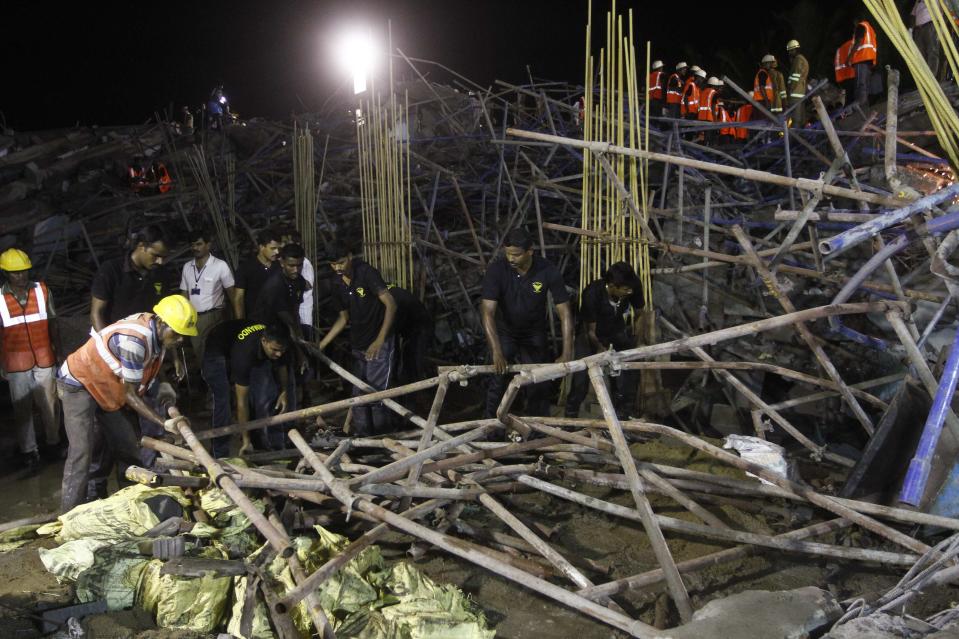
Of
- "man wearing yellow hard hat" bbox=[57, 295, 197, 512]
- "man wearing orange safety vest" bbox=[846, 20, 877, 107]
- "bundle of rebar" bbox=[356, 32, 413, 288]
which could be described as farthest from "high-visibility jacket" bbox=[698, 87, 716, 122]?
"man wearing yellow hard hat" bbox=[57, 295, 197, 512]

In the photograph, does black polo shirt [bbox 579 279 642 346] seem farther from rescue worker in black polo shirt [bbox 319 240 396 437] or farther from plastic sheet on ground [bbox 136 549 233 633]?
plastic sheet on ground [bbox 136 549 233 633]

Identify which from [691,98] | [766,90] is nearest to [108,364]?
[691,98]

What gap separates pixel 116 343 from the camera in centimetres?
416

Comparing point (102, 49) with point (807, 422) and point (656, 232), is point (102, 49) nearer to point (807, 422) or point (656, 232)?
point (656, 232)

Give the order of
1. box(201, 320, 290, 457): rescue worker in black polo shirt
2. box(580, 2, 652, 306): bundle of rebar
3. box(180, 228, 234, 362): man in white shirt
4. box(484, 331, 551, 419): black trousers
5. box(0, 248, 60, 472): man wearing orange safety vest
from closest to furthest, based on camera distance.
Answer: box(201, 320, 290, 457): rescue worker in black polo shirt
box(0, 248, 60, 472): man wearing orange safety vest
box(484, 331, 551, 419): black trousers
box(580, 2, 652, 306): bundle of rebar
box(180, 228, 234, 362): man in white shirt

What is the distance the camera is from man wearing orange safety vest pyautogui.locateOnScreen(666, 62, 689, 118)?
10.7 meters

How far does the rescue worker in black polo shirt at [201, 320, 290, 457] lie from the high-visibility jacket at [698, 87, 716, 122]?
8.22 m

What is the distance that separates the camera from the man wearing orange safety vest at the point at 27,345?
532 cm

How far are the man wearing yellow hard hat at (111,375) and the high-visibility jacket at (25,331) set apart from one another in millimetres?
1315

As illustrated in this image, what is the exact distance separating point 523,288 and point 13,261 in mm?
3900

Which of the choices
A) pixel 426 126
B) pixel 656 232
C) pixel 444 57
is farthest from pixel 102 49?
pixel 656 232

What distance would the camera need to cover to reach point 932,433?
3.48m

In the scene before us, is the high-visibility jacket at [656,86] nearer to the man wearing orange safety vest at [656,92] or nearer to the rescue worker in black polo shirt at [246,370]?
the man wearing orange safety vest at [656,92]

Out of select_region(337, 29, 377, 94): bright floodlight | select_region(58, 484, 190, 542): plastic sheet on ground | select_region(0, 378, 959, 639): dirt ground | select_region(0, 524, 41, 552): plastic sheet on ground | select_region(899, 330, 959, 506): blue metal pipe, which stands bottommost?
select_region(0, 378, 959, 639): dirt ground
